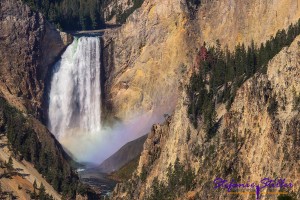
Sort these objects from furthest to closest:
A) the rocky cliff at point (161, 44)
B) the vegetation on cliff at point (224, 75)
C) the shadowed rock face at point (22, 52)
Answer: the shadowed rock face at point (22, 52) < the rocky cliff at point (161, 44) < the vegetation on cliff at point (224, 75)

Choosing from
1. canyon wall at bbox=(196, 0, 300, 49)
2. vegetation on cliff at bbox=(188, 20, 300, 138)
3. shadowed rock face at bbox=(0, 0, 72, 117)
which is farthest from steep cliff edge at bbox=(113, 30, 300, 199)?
shadowed rock face at bbox=(0, 0, 72, 117)

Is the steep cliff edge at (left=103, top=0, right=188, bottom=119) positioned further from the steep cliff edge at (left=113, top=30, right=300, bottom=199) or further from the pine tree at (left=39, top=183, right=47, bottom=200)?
the steep cliff edge at (left=113, top=30, right=300, bottom=199)

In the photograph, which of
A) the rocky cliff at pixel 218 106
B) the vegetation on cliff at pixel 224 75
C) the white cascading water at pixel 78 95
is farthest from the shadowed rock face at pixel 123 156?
the vegetation on cliff at pixel 224 75

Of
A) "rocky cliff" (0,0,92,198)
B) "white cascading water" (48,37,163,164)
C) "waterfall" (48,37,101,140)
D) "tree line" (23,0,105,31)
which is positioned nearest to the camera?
"rocky cliff" (0,0,92,198)

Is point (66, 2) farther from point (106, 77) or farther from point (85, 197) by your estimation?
point (85, 197)

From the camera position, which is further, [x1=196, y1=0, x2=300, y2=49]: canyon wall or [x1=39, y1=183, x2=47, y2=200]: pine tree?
[x1=196, y1=0, x2=300, y2=49]: canyon wall

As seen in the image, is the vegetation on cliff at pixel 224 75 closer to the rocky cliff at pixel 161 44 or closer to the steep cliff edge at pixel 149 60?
the rocky cliff at pixel 161 44

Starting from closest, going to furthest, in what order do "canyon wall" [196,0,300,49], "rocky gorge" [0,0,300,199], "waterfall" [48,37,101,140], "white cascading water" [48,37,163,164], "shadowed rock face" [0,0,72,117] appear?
"rocky gorge" [0,0,300,199] → "canyon wall" [196,0,300,49] → "shadowed rock face" [0,0,72,117] → "white cascading water" [48,37,163,164] → "waterfall" [48,37,101,140]

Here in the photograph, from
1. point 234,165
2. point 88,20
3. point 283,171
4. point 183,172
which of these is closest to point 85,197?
point 183,172
